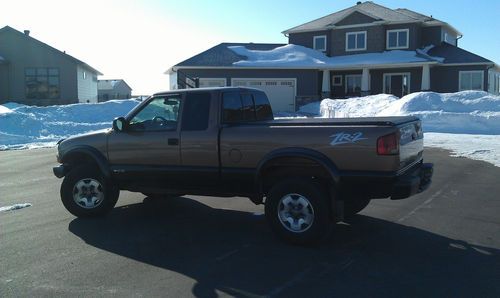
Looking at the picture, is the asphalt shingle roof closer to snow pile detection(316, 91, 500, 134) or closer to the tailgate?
snow pile detection(316, 91, 500, 134)

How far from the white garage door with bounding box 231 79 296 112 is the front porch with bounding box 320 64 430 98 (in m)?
2.31

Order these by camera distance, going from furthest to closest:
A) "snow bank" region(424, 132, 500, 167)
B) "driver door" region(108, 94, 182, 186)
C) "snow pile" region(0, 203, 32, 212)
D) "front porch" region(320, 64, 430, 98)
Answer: "front porch" region(320, 64, 430, 98) < "snow bank" region(424, 132, 500, 167) < "snow pile" region(0, 203, 32, 212) < "driver door" region(108, 94, 182, 186)

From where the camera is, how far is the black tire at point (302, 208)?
6.05m

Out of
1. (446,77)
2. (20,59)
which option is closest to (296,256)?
(446,77)

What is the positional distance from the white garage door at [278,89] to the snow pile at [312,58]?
128cm

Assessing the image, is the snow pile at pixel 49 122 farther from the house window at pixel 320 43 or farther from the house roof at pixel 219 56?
the house window at pixel 320 43

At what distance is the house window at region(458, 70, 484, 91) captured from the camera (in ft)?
113

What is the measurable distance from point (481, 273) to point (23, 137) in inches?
854

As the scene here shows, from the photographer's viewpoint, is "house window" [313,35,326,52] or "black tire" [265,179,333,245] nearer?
"black tire" [265,179,333,245]

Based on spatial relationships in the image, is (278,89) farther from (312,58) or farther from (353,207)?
(353,207)

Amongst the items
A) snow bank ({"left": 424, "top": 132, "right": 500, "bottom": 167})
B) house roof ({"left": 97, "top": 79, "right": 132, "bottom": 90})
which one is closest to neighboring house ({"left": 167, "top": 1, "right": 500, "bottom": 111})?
snow bank ({"left": 424, "top": 132, "right": 500, "bottom": 167})

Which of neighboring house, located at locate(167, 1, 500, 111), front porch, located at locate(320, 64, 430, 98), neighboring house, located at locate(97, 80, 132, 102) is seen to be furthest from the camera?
neighboring house, located at locate(97, 80, 132, 102)

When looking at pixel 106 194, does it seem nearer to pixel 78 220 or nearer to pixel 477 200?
pixel 78 220

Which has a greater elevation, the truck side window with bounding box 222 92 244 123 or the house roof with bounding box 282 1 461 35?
the house roof with bounding box 282 1 461 35
